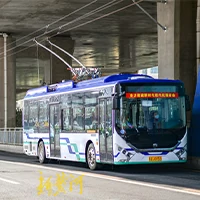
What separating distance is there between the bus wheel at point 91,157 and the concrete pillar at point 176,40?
10561 millimetres

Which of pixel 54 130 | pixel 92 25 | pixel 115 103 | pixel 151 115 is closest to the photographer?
pixel 115 103

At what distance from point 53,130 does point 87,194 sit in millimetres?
11740

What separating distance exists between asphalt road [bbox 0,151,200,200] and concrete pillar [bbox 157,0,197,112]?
1073cm

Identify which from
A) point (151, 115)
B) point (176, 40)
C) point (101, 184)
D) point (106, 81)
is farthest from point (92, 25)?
point (101, 184)

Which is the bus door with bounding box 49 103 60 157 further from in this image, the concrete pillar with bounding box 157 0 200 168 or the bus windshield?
the concrete pillar with bounding box 157 0 200 168

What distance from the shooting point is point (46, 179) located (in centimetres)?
1742


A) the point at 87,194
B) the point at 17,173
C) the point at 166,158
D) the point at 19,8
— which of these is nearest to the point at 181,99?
the point at 166,158

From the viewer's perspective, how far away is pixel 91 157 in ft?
70.8

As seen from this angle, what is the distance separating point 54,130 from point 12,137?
58.8 feet

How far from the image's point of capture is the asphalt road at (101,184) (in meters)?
13.2

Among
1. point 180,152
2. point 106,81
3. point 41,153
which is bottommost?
point 41,153

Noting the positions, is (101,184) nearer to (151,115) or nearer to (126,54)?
(151,115)

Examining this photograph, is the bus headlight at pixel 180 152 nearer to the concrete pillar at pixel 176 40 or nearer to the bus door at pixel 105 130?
the bus door at pixel 105 130

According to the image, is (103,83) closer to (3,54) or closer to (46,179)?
(46,179)
